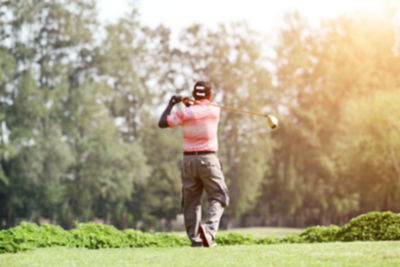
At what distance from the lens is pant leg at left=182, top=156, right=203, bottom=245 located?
802cm

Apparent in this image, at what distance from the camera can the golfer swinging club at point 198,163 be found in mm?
7949

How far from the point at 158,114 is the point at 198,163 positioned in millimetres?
31333

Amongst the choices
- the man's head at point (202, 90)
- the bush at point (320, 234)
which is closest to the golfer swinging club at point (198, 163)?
the man's head at point (202, 90)

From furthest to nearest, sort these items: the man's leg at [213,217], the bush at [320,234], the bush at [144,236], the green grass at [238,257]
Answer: the bush at [320,234] < the bush at [144,236] < the man's leg at [213,217] < the green grass at [238,257]

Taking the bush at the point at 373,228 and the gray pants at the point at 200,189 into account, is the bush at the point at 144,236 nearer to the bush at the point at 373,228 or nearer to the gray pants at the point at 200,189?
the bush at the point at 373,228

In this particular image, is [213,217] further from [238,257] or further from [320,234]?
[320,234]

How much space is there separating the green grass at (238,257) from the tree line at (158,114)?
73.7 ft

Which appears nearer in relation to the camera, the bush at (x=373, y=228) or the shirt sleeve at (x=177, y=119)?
the shirt sleeve at (x=177, y=119)

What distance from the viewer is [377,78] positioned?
3916cm

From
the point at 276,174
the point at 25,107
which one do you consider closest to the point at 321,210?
the point at 276,174

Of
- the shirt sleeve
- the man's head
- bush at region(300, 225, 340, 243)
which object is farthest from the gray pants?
bush at region(300, 225, 340, 243)

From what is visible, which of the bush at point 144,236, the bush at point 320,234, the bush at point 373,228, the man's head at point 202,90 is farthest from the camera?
the bush at point 320,234

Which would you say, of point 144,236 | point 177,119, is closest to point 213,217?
point 177,119

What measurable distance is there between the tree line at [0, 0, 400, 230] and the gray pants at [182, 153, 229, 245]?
21.5 meters
